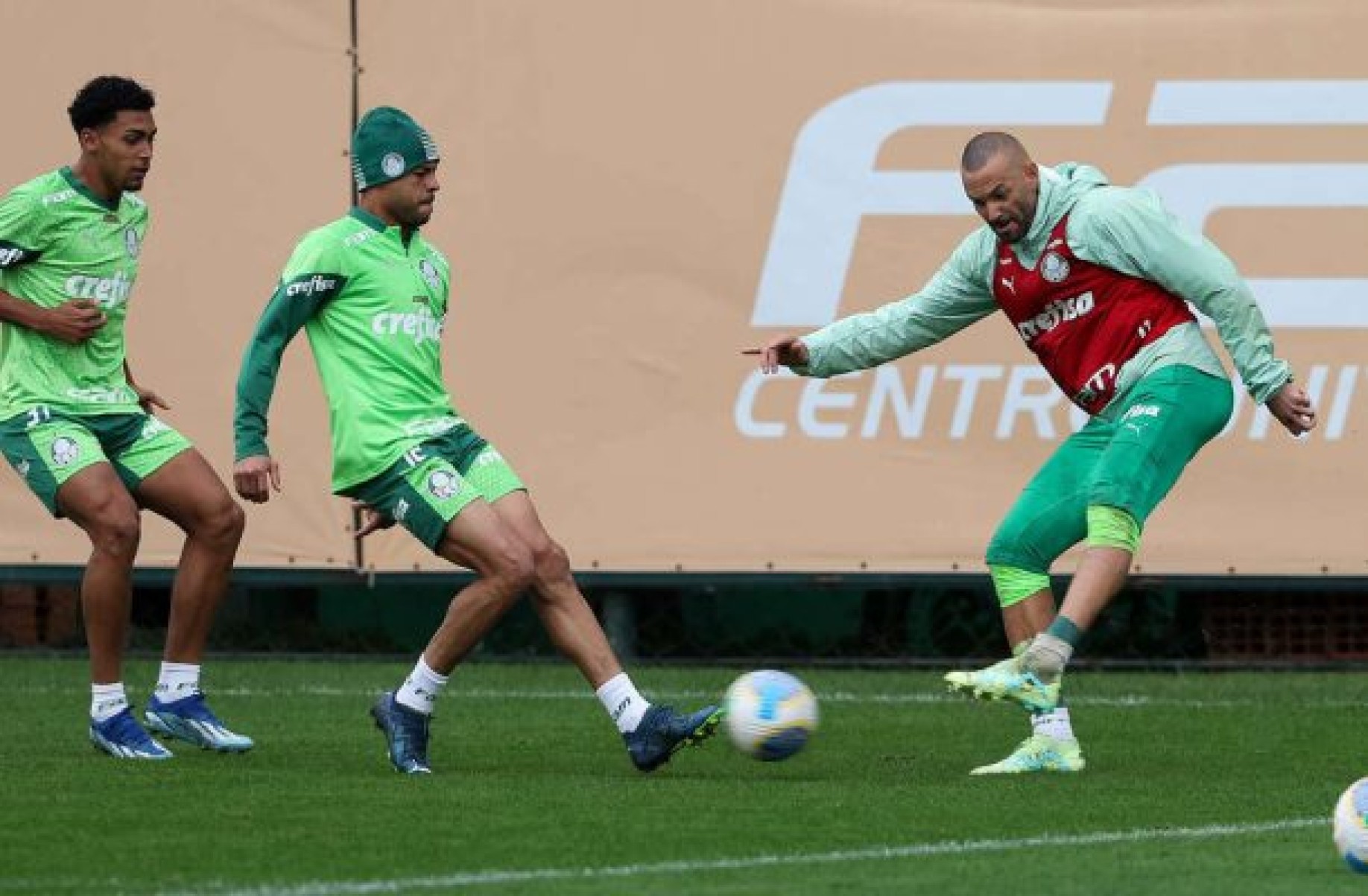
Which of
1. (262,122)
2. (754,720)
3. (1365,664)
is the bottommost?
(1365,664)

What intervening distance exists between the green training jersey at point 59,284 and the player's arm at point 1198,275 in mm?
3244

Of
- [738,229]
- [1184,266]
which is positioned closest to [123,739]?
[1184,266]

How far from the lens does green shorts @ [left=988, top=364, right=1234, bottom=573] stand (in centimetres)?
935

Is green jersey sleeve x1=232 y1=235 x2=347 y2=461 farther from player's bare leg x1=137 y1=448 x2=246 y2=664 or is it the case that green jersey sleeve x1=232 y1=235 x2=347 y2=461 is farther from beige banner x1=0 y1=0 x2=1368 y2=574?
beige banner x1=0 y1=0 x2=1368 y2=574

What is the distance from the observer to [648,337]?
551 inches

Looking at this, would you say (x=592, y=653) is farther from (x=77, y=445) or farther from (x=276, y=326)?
(x=77, y=445)

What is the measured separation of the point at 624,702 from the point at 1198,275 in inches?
86.2

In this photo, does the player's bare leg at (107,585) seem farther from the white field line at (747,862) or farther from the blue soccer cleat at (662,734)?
the white field line at (747,862)

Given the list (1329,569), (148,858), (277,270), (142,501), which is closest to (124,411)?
(142,501)

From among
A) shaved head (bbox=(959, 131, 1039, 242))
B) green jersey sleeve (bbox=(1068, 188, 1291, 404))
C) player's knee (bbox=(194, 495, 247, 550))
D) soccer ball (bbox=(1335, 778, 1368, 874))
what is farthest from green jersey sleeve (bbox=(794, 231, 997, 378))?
soccer ball (bbox=(1335, 778, 1368, 874))

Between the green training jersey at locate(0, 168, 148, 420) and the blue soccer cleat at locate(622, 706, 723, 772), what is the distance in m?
2.21

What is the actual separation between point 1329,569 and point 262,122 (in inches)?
209

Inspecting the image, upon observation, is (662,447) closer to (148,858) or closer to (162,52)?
(162,52)

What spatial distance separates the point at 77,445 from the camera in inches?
393
